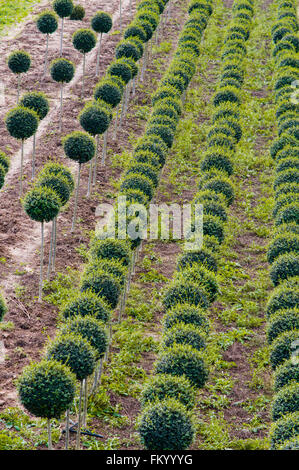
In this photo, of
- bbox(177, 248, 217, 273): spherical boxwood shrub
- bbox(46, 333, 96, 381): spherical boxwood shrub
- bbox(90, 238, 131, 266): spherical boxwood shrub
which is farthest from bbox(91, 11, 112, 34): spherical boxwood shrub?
bbox(46, 333, 96, 381): spherical boxwood shrub

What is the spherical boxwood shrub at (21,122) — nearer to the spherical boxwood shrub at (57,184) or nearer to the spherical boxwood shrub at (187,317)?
the spherical boxwood shrub at (57,184)

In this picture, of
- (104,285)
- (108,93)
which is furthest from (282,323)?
(108,93)

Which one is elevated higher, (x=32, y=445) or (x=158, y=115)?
(x=158, y=115)

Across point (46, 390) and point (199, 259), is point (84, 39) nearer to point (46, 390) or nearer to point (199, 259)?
point (199, 259)

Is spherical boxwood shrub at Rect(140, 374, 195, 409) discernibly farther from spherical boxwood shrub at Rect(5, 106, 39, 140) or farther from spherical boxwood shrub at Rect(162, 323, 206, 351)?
spherical boxwood shrub at Rect(5, 106, 39, 140)

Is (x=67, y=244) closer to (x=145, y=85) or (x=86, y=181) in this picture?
(x=86, y=181)

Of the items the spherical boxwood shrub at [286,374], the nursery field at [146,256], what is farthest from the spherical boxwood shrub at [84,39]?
the spherical boxwood shrub at [286,374]

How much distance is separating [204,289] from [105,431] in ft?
12.7

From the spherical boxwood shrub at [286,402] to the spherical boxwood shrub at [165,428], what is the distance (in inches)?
82.2

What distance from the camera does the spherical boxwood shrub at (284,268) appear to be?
56.7 ft

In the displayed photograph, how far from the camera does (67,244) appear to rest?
20453mm

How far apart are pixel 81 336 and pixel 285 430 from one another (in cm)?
419

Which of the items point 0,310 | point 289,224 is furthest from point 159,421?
point 289,224

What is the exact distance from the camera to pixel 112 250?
16750 mm
